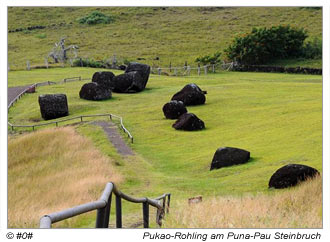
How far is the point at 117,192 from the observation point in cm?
1183

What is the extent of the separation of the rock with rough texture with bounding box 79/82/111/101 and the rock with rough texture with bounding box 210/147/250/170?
2655cm

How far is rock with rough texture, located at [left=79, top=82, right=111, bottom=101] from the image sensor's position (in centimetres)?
5444

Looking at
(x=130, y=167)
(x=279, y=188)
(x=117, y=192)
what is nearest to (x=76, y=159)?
(x=130, y=167)

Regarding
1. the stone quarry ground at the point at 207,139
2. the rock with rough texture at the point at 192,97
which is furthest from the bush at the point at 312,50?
the rock with rough texture at the point at 192,97

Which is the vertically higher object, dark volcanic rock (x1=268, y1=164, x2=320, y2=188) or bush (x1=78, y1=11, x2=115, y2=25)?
bush (x1=78, y1=11, x2=115, y2=25)

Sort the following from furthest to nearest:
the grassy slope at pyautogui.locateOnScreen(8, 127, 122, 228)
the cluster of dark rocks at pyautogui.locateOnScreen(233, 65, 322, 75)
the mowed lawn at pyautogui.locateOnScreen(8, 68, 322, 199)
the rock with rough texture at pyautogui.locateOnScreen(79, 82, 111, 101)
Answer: the cluster of dark rocks at pyautogui.locateOnScreen(233, 65, 322, 75) < the rock with rough texture at pyautogui.locateOnScreen(79, 82, 111, 101) < the mowed lawn at pyautogui.locateOnScreen(8, 68, 322, 199) < the grassy slope at pyautogui.locateOnScreen(8, 127, 122, 228)

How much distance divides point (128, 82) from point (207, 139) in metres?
23.4

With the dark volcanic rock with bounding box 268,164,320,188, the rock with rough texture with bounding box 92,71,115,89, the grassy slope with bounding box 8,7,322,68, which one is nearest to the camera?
the dark volcanic rock with bounding box 268,164,320,188

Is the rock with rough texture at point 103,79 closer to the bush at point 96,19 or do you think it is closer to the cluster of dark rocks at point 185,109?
the cluster of dark rocks at point 185,109

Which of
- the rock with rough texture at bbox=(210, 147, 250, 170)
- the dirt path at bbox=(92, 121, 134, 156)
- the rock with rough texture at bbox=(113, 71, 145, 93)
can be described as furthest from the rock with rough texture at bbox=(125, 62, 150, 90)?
the rock with rough texture at bbox=(210, 147, 250, 170)

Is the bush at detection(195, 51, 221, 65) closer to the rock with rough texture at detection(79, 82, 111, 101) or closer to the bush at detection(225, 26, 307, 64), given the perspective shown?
the bush at detection(225, 26, 307, 64)

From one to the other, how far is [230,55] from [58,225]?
70.7 m

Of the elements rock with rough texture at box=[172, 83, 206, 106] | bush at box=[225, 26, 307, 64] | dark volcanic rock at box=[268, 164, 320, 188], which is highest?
bush at box=[225, 26, 307, 64]
